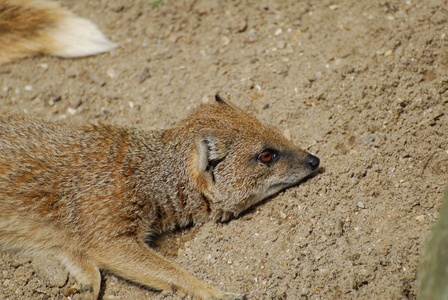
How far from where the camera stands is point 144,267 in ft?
11.6

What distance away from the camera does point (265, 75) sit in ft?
15.5

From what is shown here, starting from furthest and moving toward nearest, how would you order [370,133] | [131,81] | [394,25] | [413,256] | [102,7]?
[102,7] < [131,81] < [394,25] < [370,133] < [413,256]

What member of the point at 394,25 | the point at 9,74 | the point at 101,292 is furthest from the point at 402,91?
the point at 9,74

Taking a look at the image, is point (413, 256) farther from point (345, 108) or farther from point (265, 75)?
point (265, 75)

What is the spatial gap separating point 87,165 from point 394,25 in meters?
3.54

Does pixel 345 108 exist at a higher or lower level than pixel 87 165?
higher

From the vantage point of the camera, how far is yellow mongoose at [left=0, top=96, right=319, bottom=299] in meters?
3.57

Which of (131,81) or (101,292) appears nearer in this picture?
(101,292)

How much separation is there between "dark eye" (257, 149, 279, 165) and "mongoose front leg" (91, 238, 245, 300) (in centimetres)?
121

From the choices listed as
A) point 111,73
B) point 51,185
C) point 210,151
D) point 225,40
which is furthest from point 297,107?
point 51,185

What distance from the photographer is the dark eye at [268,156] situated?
3768 millimetres

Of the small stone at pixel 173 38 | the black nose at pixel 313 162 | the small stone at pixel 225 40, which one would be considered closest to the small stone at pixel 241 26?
the small stone at pixel 225 40

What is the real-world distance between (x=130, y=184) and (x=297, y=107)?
1.93 metres

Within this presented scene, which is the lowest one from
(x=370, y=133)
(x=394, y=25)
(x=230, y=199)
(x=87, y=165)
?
(x=230, y=199)
